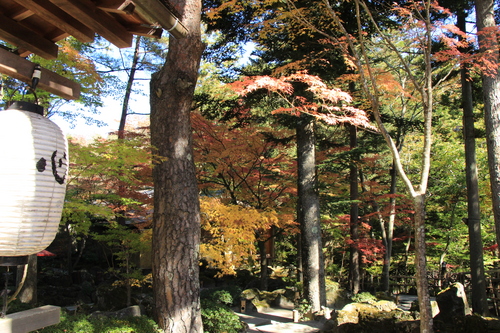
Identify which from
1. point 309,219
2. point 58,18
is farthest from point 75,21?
point 309,219


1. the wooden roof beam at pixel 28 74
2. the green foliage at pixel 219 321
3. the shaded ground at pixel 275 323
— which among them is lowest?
the shaded ground at pixel 275 323

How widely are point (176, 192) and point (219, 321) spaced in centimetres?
304

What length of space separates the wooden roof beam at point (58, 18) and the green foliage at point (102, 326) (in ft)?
13.6

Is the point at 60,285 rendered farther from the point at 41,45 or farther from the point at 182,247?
the point at 41,45

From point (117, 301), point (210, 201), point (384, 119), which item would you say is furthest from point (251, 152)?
point (117, 301)

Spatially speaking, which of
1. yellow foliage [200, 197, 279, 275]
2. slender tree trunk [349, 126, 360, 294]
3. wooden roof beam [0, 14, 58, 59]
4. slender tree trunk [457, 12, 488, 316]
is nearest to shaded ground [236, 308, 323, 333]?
yellow foliage [200, 197, 279, 275]

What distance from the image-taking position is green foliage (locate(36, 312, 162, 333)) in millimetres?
4938

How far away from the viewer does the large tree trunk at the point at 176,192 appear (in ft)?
16.8

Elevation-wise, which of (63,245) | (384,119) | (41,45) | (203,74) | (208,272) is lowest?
(208,272)

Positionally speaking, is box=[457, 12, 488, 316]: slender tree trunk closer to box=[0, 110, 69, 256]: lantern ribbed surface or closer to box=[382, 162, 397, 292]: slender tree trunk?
box=[382, 162, 397, 292]: slender tree trunk

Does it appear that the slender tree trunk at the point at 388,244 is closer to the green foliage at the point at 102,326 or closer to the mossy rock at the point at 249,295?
the mossy rock at the point at 249,295

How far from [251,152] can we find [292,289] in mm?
5906

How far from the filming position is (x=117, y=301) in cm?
955

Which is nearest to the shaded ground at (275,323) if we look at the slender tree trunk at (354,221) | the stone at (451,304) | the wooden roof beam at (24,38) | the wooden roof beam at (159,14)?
the stone at (451,304)
